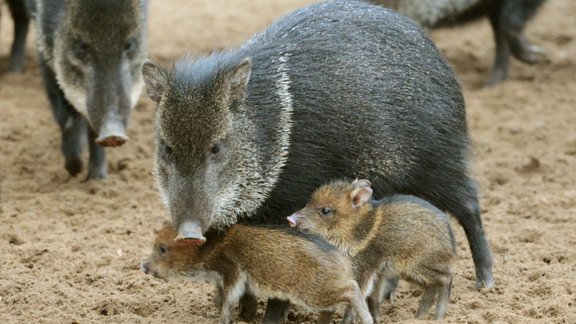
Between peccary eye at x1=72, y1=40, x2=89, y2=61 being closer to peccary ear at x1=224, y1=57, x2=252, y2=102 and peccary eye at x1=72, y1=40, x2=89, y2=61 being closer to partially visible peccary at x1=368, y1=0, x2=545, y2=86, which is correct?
peccary ear at x1=224, y1=57, x2=252, y2=102

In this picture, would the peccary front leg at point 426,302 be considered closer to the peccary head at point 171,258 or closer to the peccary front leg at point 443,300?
the peccary front leg at point 443,300

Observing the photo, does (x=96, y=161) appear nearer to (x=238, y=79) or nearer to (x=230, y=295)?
(x=238, y=79)

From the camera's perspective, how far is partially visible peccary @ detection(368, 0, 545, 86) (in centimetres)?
952

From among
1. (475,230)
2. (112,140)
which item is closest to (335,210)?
(475,230)

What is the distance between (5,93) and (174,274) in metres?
4.80

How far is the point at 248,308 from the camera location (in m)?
5.04

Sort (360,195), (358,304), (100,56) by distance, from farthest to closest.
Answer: (100,56) → (360,195) → (358,304)

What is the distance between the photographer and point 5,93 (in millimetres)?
9094

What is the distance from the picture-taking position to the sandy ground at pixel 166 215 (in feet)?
16.8

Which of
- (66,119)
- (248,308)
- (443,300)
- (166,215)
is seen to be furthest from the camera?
(66,119)

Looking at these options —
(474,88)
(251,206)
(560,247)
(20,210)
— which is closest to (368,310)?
(251,206)

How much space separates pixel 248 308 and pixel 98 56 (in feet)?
8.15

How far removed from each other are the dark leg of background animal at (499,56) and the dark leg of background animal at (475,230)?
417cm

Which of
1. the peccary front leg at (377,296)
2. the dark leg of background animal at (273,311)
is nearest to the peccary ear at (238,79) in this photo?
the dark leg of background animal at (273,311)
